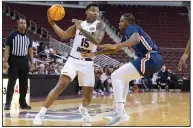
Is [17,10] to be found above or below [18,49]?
above

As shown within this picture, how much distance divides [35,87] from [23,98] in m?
4.41

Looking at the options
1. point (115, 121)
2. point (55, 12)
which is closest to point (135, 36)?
point (115, 121)

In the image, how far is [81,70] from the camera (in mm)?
5621

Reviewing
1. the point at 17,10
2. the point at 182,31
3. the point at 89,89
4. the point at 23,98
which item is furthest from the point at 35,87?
the point at 182,31

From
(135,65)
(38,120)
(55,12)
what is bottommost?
(38,120)

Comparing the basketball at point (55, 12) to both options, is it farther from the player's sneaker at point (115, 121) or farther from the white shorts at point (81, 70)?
the player's sneaker at point (115, 121)

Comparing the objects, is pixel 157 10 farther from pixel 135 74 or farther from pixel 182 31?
pixel 135 74

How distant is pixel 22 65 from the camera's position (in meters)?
7.90

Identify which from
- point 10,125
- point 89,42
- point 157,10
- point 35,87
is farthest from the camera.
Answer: point 157,10

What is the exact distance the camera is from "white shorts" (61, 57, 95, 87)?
5.59 metres

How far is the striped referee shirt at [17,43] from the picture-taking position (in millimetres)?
7781

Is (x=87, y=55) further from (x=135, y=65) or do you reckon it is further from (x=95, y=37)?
(x=135, y=65)

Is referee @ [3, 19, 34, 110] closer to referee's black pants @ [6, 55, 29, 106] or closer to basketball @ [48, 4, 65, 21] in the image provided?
referee's black pants @ [6, 55, 29, 106]

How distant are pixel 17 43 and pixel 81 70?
2.59 m
